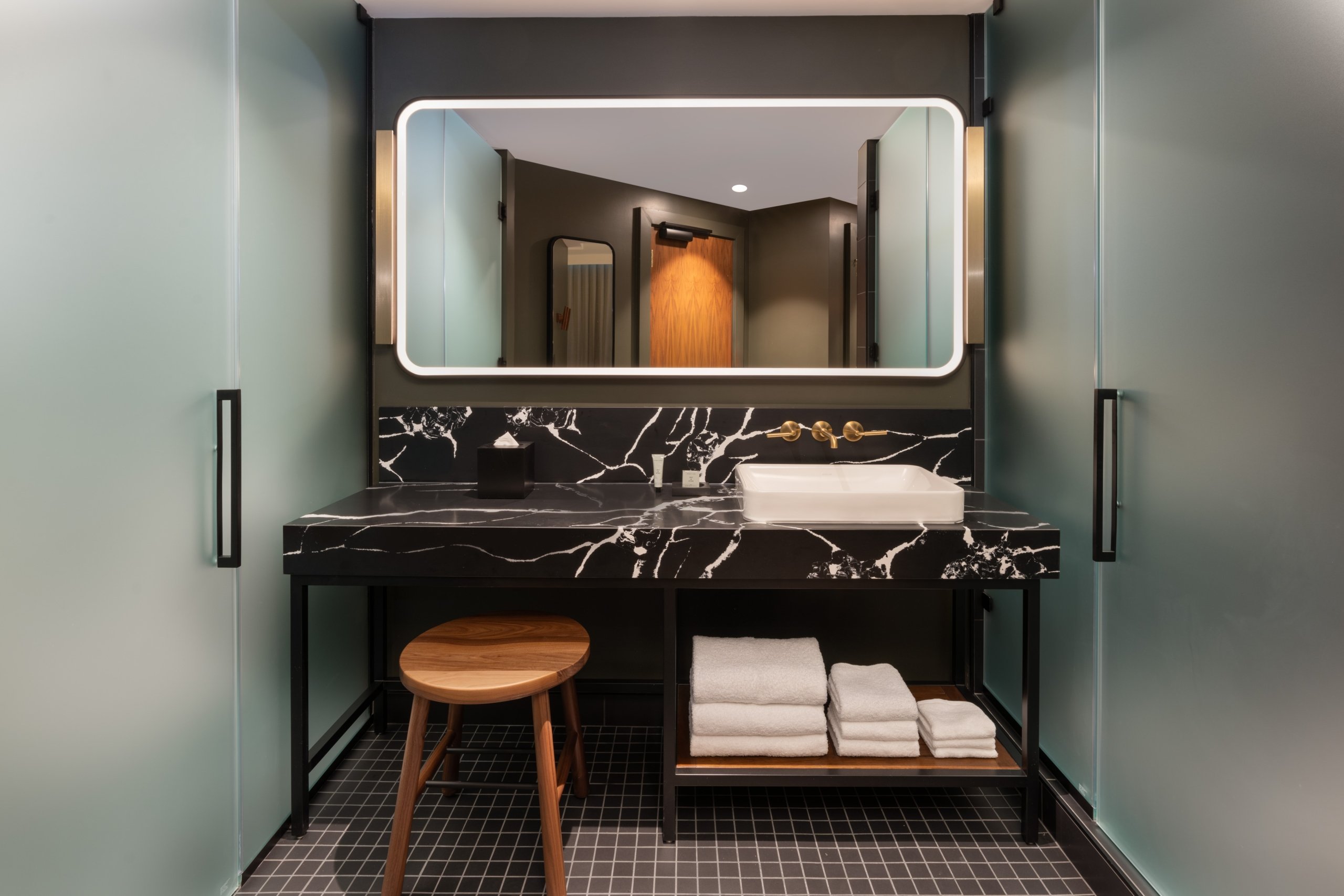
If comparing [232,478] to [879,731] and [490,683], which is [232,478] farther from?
[879,731]

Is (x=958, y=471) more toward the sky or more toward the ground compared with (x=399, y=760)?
more toward the sky

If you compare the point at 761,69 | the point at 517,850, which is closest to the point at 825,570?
the point at 517,850

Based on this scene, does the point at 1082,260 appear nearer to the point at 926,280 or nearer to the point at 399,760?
the point at 926,280

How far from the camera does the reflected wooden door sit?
2.04 metres

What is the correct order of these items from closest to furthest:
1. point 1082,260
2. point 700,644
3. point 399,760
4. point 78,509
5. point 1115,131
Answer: point 78,509
point 1115,131
point 1082,260
point 700,644
point 399,760

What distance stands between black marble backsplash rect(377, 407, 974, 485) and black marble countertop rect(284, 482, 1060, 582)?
579 mm

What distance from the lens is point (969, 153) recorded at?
6.63 feet

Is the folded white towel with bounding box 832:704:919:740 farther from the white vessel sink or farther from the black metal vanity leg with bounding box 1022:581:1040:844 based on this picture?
the white vessel sink

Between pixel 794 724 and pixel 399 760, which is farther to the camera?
pixel 399 760

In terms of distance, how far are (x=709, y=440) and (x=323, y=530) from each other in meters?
1.07

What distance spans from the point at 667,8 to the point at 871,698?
1970 millimetres

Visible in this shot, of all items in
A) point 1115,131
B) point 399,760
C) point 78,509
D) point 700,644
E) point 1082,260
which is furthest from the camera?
point 399,760

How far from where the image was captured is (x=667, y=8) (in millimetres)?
2006

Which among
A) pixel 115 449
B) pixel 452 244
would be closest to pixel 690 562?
pixel 115 449
